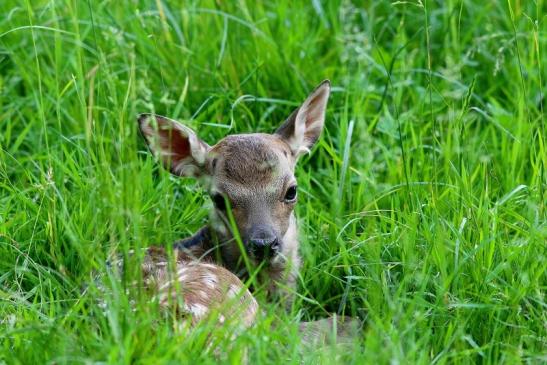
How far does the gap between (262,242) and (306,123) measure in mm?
1006

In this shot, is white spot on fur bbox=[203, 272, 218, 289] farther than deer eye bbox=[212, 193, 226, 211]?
No

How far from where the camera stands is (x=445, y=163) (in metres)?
5.73

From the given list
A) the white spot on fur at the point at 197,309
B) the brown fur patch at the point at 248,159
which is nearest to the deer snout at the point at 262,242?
the brown fur patch at the point at 248,159

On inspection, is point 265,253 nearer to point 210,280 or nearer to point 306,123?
point 210,280

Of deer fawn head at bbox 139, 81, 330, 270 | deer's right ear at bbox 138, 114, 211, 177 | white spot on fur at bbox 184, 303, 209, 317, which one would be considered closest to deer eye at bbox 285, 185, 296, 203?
deer fawn head at bbox 139, 81, 330, 270

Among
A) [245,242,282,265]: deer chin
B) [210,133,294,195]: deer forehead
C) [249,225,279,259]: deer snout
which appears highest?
[210,133,294,195]: deer forehead

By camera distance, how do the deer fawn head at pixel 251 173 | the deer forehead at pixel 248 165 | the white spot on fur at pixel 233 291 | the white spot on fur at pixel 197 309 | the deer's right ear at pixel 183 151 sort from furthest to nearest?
the deer's right ear at pixel 183 151, the deer forehead at pixel 248 165, the deer fawn head at pixel 251 173, the white spot on fur at pixel 233 291, the white spot on fur at pixel 197 309

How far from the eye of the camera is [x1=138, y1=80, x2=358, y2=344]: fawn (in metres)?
4.99

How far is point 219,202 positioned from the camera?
546 cm

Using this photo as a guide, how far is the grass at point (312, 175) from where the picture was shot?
13.8ft

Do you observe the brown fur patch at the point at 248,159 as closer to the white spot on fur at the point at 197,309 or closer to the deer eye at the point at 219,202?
the deer eye at the point at 219,202

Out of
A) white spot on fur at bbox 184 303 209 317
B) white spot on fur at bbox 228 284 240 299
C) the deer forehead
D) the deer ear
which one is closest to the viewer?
white spot on fur at bbox 184 303 209 317

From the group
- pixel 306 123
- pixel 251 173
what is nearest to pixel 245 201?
pixel 251 173

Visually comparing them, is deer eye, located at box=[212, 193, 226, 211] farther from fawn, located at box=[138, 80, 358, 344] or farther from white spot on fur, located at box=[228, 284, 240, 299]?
white spot on fur, located at box=[228, 284, 240, 299]
